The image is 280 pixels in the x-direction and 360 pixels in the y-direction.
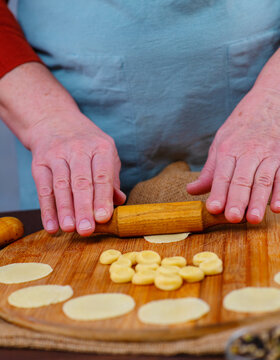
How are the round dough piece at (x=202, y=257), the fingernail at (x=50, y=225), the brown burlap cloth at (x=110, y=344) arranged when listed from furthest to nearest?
the fingernail at (x=50, y=225) → the round dough piece at (x=202, y=257) → the brown burlap cloth at (x=110, y=344)

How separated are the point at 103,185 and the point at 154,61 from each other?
1.90 ft

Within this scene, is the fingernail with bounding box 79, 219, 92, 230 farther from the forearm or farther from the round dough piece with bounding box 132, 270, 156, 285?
the forearm

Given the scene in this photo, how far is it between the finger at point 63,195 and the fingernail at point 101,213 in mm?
71

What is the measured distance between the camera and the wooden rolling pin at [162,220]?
147 cm

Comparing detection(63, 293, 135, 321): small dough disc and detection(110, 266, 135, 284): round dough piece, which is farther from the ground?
detection(63, 293, 135, 321): small dough disc

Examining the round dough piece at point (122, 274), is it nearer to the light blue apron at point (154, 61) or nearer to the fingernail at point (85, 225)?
the fingernail at point (85, 225)

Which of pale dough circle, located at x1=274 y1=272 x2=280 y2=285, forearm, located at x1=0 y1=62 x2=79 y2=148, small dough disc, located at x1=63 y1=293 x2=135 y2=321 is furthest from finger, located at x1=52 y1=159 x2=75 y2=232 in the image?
pale dough circle, located at x1=274 y1=272 x2=280 y2=285

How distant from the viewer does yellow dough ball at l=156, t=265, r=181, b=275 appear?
119 centimetres

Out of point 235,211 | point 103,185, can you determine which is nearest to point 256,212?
point 235,211

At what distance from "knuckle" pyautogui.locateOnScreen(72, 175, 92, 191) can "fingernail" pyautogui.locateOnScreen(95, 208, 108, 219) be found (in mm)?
75

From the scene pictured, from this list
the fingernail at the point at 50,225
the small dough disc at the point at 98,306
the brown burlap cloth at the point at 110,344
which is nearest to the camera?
the brown burlap cloth at the point at 110,344

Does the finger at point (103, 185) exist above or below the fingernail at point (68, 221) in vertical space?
above

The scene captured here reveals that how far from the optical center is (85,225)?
145cm

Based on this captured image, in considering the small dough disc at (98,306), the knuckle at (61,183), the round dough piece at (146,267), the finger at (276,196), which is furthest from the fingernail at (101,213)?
the finger at (276,196)
